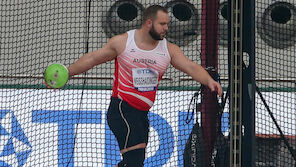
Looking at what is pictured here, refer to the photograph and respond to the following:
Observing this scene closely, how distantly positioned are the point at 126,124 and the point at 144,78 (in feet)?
1.43

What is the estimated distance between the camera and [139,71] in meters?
4.42

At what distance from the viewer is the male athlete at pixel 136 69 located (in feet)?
14.3

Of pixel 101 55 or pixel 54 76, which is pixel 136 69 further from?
pixel 54 76

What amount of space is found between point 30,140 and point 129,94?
2346 millimetres

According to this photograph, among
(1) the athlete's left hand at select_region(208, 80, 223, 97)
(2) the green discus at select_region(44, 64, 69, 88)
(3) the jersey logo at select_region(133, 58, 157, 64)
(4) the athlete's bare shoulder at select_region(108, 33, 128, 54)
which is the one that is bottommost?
(1) the athlete's left hand at select_region(208, 80, 223, 97)

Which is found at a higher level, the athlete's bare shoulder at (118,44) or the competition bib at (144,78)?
the athlete's bare shoulder at (118,44)

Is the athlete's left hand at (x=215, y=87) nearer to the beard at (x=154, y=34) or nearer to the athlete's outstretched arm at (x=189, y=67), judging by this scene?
the athlete's outstretched arm at (x=189, y=67)

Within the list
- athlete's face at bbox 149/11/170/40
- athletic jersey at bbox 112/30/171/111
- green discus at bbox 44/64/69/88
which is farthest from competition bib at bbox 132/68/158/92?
green discus at bbox 44/64/69/88

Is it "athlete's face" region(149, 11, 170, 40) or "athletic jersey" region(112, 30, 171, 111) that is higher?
"athlete's face" region(149, 11, 170, 40)

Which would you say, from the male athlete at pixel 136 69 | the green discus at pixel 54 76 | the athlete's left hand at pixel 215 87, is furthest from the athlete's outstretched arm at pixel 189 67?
the green discus at pixel 54 76

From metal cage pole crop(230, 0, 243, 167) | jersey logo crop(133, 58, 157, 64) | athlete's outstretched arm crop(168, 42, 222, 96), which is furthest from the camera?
jersey logo crop(133, 58, 157, 64)

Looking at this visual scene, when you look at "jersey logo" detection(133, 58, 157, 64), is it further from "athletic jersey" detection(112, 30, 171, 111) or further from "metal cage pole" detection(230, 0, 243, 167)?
"metal cage pole" detection(230, 0, 243, 167)

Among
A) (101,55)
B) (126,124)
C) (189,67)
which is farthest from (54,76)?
(189,67)

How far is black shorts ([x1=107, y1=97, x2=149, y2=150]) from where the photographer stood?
14.5 feet
